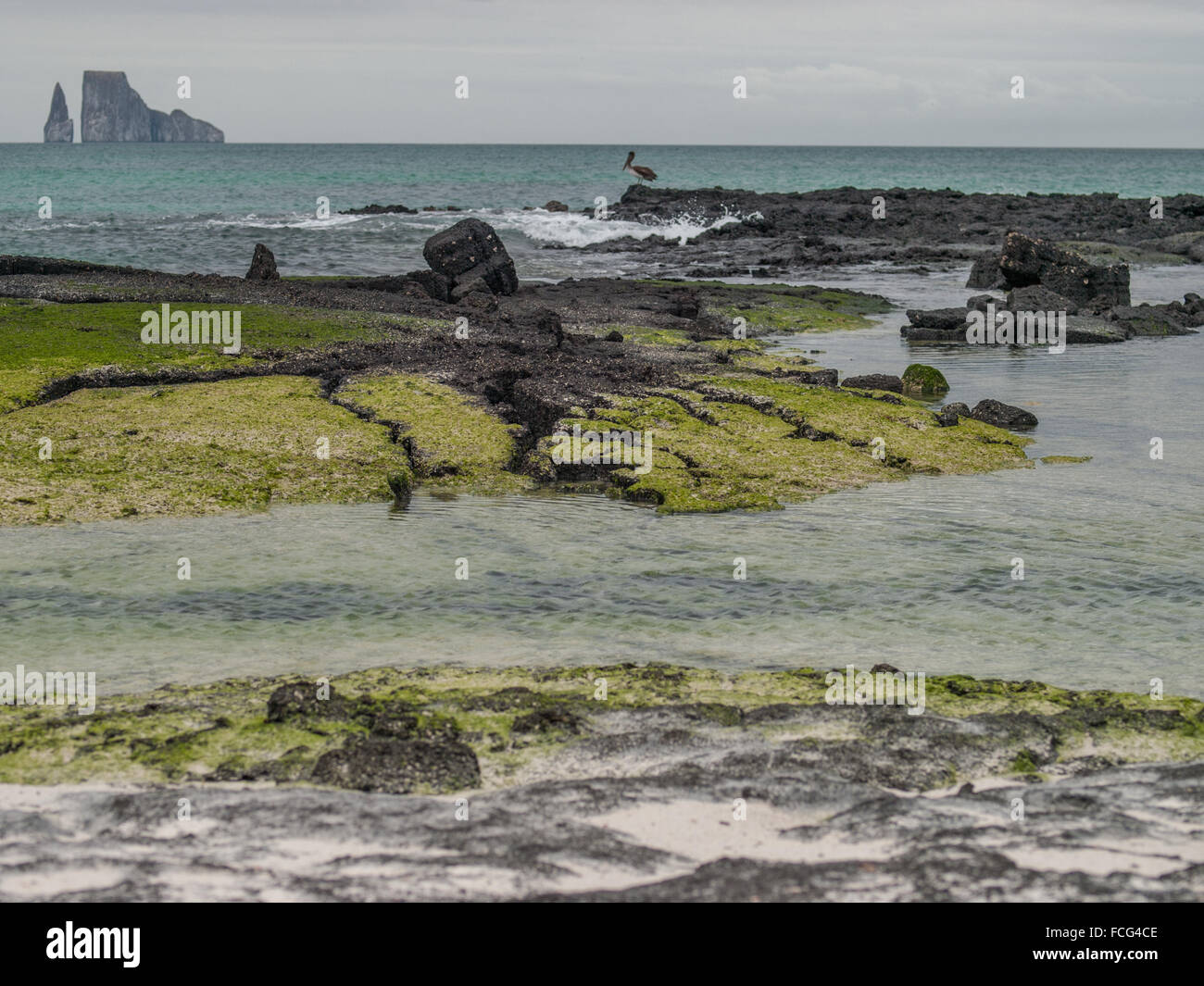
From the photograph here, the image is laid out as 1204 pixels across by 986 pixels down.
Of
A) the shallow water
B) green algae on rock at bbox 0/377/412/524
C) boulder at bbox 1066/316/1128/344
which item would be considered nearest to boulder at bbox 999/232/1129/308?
boulder at bbox 1066/316/1128/344

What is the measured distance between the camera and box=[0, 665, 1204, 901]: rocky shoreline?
548 centimetres

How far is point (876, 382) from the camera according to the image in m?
20.8

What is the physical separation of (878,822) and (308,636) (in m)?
5.21

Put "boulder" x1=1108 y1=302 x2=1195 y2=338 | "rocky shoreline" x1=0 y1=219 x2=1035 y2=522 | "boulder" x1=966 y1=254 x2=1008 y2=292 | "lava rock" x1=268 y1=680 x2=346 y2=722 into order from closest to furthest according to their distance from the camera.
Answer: "lava rock" x1=268 y1=680 x2=346 y2=722 → "rocky shoreline" x1=0 y1=219 x2=1035 y2=522 → "boulder" x1=1108 y1=302 x2=1195 y2=338 → "boulder" x1=966 y1=254 x2=1008 y2=292

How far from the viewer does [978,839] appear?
583 cm

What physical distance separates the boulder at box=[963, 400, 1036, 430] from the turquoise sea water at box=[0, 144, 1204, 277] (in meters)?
25.5

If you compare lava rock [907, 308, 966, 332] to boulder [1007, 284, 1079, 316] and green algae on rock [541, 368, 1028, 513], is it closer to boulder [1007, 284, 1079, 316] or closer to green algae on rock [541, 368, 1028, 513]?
boulder [1007, 284, 1079, 316]

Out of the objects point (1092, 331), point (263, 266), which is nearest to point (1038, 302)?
point (1092, 331)

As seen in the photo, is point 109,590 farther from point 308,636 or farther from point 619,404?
point 619,404

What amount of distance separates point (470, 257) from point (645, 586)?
763 inches

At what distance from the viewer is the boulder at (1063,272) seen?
3275cm

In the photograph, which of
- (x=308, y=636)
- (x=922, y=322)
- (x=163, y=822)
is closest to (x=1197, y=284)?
(x=922, y=322)

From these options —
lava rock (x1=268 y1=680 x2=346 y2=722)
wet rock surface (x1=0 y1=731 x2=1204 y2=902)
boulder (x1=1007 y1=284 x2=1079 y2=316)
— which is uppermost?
boulder (x1=1007 y1=284 x2=1079 y2=316)

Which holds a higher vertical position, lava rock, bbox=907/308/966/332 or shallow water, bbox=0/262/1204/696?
lava rock, bbox=907/308/966/332
